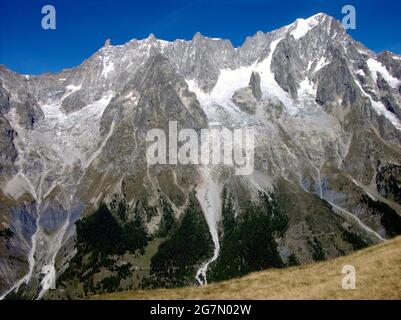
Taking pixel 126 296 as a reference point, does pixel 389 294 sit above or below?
below
